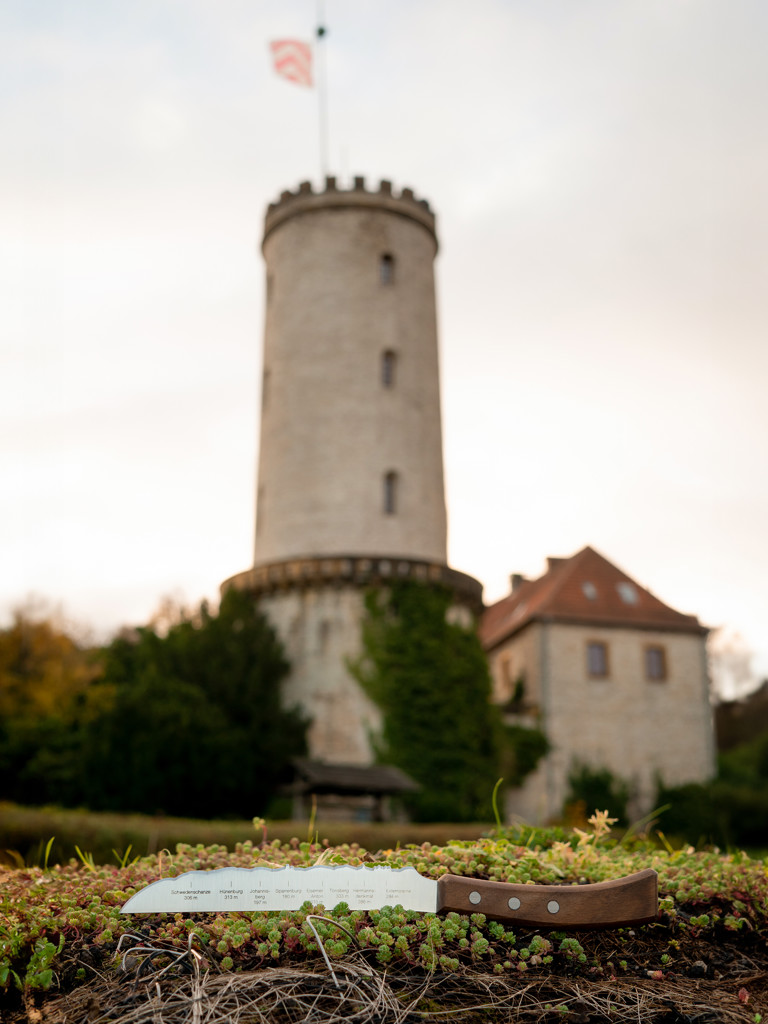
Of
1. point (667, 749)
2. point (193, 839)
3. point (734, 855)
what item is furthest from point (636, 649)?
point (734, 855)

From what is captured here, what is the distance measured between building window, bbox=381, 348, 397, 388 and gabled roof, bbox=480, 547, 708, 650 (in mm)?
10528

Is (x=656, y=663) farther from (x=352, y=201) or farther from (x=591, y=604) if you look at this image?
(x=352, y=201)

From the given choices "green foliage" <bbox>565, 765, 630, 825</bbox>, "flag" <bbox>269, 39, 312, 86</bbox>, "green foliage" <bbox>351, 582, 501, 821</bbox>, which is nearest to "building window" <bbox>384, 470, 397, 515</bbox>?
"green foliage" <bbox>351, 582, 501, 821</bbox>

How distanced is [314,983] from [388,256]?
2924 cm

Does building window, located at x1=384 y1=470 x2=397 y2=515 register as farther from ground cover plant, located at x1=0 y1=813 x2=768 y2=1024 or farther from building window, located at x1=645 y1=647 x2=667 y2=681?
ground cover plant, located at x1=0 y1=813 x2=768 y2=1024

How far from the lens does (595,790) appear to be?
110 feet

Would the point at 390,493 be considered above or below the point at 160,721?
above

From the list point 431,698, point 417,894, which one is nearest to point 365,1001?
point 417,894

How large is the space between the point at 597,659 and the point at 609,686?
3.21 ft

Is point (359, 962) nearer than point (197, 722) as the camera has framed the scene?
Yes

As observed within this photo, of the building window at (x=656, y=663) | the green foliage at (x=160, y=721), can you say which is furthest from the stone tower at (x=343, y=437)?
the building window at (x=656, y=663)

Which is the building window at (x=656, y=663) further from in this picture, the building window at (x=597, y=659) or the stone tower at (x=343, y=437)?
the stone tower at (x=343, y=437)

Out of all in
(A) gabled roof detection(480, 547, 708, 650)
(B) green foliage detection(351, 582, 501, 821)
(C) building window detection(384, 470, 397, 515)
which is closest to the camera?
(B) green foliage detection(351, 582, 501, 821)

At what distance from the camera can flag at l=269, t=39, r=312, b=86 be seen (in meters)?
30.6
